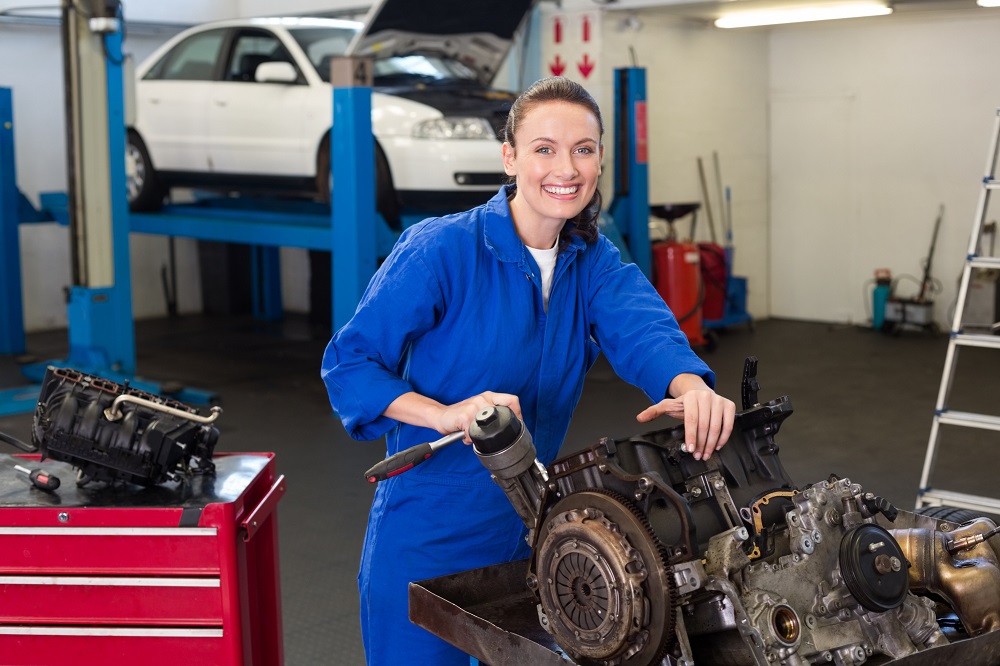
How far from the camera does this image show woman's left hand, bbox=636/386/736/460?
5.59 ft

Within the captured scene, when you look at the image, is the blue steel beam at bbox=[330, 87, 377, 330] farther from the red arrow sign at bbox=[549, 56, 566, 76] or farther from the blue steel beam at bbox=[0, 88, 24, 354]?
the blue steel beam at bbox=[0, 88, 24, 354]

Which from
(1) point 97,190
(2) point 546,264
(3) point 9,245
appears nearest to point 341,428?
(1) point 97,190

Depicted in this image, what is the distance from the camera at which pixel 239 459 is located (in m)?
2.64

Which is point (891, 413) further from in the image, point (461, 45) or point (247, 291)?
point (247, 291)

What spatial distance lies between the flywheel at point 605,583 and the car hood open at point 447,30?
18.2 feet

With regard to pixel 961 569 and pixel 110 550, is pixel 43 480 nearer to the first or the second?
pixel 110 550

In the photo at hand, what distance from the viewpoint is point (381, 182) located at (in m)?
6.84

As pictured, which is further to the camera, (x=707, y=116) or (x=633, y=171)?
(x=707, y=116)

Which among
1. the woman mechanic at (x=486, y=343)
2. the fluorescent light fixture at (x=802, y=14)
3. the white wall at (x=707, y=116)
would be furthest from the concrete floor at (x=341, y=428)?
the fluorescent light fixture at (x=802, y=14)

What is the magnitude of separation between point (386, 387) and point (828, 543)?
0.72 metres

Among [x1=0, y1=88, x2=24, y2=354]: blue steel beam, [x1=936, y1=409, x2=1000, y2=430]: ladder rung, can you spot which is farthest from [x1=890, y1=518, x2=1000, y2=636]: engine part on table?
[x1=0, y1=88, x2=24, y2=354]: blue steel beam

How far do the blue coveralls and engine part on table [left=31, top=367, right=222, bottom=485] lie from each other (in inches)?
24.1

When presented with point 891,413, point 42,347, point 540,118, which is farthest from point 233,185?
point 540,118

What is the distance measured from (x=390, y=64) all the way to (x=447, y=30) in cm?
43
